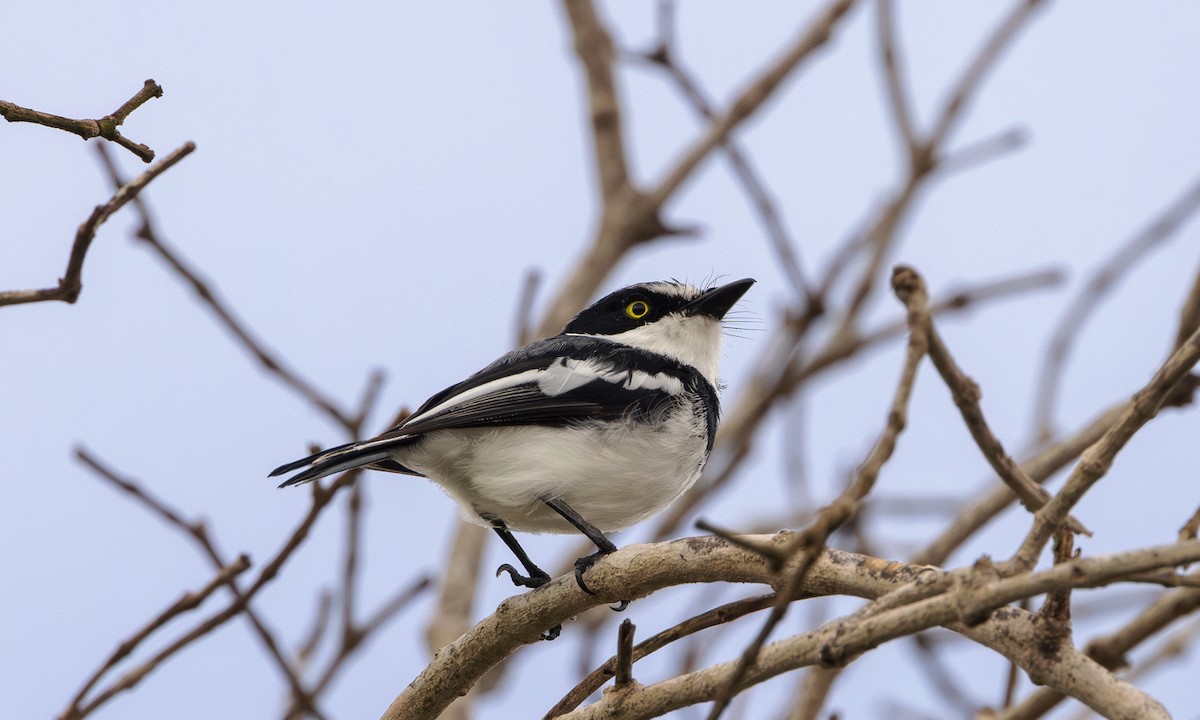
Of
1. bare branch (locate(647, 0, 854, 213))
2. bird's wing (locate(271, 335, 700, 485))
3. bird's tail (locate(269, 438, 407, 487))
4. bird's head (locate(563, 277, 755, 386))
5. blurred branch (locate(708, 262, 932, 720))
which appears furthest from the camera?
bare branch (locate(647, 0, 854, 213))

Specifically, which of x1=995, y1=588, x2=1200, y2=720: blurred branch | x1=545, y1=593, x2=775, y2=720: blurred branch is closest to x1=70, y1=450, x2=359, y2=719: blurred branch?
x1=545, y1=593, x2=775, y2=720: blurred branch

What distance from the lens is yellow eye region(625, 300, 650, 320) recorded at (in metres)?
5.27

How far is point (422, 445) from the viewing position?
4238 mm

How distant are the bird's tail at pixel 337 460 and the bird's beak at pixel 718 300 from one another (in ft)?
5.37

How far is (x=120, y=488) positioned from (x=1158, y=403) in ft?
9.69

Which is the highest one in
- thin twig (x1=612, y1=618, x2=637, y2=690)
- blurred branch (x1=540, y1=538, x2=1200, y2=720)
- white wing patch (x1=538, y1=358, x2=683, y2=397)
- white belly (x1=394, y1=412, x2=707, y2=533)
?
white wing patch (x1=538, y1=358, x2=683, y2=397)

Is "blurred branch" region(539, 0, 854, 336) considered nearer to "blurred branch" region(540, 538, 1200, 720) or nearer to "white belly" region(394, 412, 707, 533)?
"white belly" region(394, 412, 707, 533)

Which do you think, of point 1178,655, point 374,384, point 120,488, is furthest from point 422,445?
point 1178,655

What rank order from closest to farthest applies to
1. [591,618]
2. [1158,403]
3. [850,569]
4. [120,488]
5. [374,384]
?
1. [1158,403]
2. [850,569]
3. [120,488]
4. [374,384]
5. [591,618]

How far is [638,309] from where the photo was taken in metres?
5.27

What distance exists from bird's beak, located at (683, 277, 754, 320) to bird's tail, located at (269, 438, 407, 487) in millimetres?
1636

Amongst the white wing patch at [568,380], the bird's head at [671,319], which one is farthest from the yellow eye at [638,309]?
the white wing patch at [568,380]

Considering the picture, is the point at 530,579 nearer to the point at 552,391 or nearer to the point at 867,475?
the point at 552,391

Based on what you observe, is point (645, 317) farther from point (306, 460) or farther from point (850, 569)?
point (850, 569)
